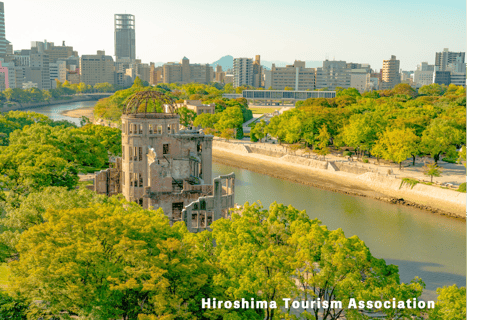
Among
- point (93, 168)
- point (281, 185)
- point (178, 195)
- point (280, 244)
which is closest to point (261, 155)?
point (281, 185)

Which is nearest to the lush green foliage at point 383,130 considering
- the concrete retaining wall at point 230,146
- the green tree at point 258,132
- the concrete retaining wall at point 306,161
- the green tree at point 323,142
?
the green tree at point 323,142

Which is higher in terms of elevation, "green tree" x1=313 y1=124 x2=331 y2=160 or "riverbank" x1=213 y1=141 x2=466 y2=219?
"green tree" x1=313 y1=124 x2=331 y2=160

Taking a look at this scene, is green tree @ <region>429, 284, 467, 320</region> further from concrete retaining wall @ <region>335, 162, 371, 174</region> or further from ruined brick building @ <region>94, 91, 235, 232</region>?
concrete retaining wall @ <region>335, 162, 371, 174</region>

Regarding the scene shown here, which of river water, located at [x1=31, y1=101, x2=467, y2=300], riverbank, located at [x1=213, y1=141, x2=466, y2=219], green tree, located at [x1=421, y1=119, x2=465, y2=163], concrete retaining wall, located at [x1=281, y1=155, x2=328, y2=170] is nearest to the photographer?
river water, located at [x1=31, y1=101, x2=467, y2=300]

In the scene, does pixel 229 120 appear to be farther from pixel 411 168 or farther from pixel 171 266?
pixel 171 266

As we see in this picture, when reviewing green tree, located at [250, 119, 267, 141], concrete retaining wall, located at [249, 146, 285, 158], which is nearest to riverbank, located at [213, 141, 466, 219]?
concrete retaining wall, located at [249, 146, 285, 158]

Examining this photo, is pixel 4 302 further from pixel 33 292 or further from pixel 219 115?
pixel 219 115

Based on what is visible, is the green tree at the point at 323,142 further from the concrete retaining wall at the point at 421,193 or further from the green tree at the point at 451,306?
the green tree at the point at 451,306
